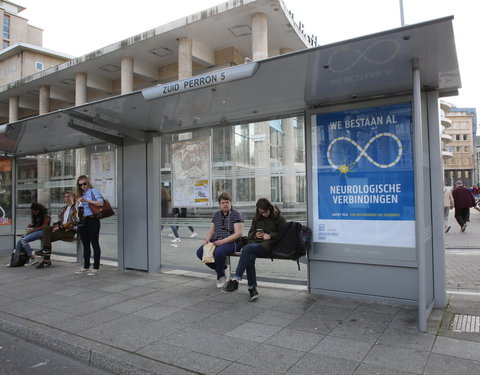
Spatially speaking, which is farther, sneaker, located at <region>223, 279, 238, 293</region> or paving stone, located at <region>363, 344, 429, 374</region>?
sneaker, located at <region>223, 279, 238, 293</region>

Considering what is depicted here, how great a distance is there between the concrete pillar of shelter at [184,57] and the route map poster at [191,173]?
1547 cm

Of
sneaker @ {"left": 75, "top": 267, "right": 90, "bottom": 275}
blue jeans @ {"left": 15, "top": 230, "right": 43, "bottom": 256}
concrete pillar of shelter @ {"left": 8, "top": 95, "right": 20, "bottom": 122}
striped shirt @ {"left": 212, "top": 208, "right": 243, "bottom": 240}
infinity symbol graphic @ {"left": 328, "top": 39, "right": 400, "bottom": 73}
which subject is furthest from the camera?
concrete pillar of shelter @ {"left": 8, "top": 95, "right": 20, "bottom": 122}

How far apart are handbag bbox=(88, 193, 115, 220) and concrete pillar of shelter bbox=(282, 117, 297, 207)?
3.27 meters

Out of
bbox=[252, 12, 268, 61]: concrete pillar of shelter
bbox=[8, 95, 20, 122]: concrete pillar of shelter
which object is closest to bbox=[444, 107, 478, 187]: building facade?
bbox=[252, 12, 268, 61]: concrete pillar of shelter

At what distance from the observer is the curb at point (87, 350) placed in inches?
122

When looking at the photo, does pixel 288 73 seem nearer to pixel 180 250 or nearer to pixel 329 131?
pixel 329 131

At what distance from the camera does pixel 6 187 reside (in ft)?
30.7

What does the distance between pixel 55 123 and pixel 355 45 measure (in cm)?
495

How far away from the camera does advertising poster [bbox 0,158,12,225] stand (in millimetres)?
9266

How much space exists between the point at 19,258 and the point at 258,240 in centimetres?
517

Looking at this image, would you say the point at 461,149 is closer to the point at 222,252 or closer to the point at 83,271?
the point at 222,252

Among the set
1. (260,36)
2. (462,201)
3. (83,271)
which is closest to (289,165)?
(83,271)

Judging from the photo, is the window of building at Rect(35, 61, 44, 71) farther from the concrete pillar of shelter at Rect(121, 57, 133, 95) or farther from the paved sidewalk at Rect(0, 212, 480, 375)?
the paved sidewalk at Rect(0, 212, 480, 375)

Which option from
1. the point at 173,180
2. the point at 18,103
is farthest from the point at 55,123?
the point at 18,103
